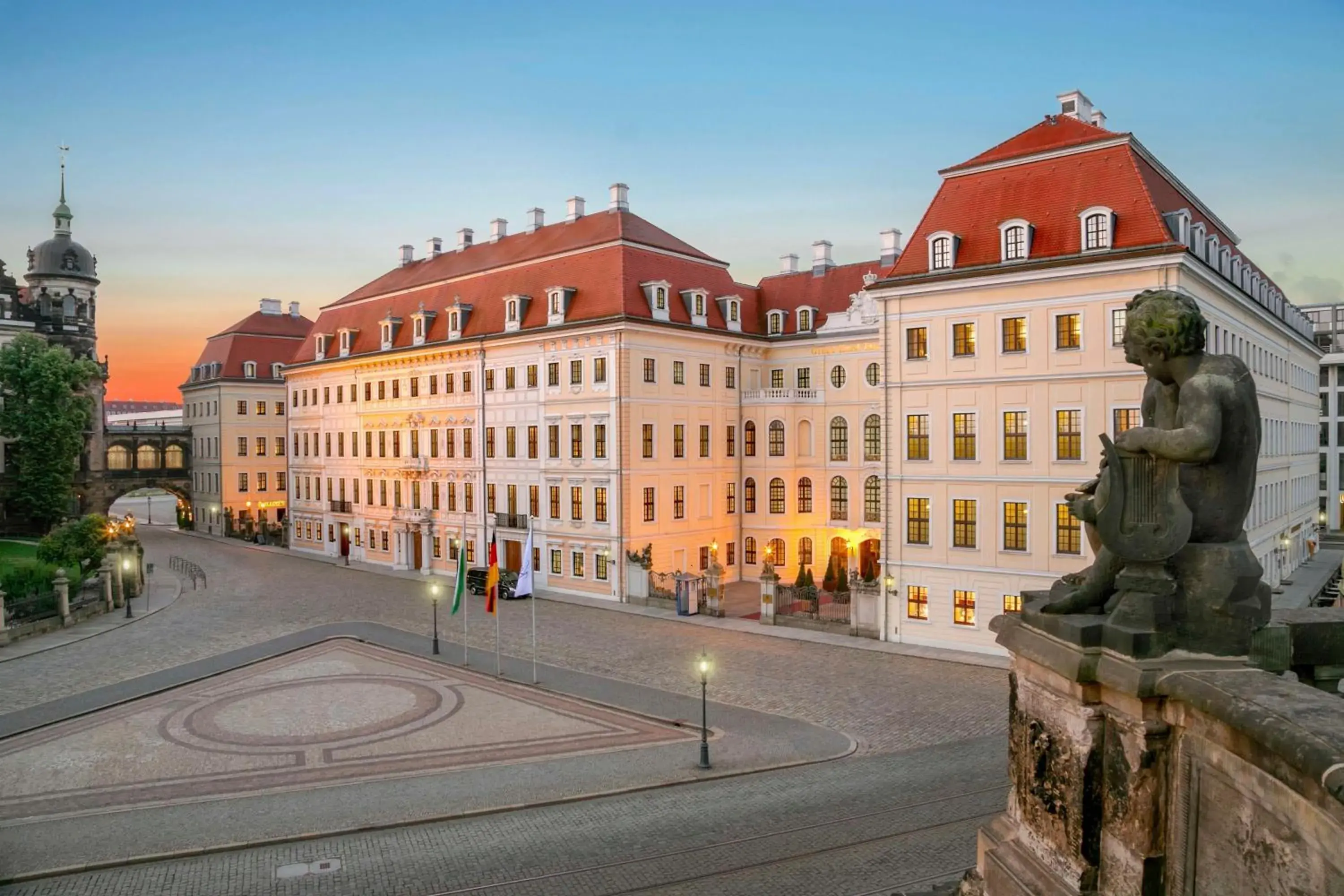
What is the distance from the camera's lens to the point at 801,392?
153 ft

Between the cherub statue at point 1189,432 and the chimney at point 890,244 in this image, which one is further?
the chimney at point 890,244

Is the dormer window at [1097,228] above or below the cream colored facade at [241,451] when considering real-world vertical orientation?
above

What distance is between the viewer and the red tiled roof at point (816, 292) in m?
48.7

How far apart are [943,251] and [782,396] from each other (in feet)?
55.8

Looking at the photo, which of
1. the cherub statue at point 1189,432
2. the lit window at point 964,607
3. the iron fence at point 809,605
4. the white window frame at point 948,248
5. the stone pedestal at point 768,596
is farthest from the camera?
the stone pedestal at point 768,596

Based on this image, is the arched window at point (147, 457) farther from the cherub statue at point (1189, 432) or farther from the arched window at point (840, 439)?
the cherub statue at point (1189, 432)

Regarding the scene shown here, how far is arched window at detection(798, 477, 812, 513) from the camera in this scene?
4612 cm

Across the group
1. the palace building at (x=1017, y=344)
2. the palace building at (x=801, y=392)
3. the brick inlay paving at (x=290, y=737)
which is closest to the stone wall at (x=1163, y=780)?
the brick inlay paving at (x=290, y=737)

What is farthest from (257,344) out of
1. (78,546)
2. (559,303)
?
(559,303)

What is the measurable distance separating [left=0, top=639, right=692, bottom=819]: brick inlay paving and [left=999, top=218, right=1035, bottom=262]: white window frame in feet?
59.0

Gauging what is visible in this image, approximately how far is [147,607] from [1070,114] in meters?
42.7

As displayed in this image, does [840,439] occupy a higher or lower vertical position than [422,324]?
lower

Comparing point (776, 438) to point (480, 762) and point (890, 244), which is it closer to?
point (890, 244)

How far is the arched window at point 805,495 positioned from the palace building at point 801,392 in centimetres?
15
